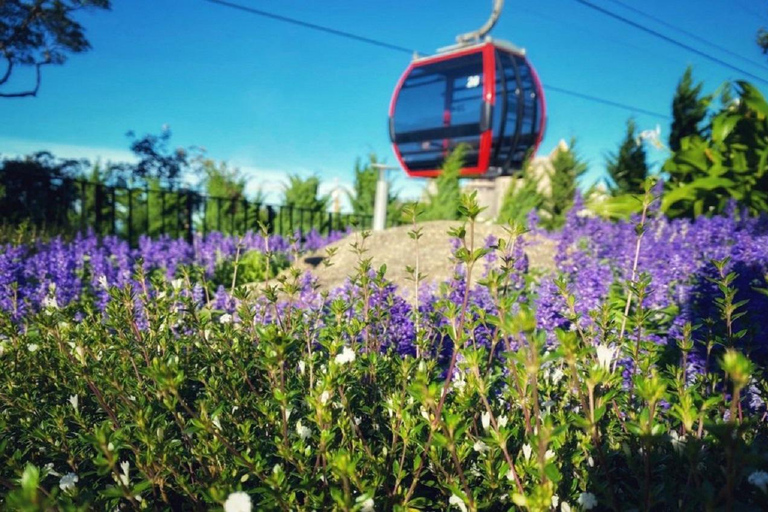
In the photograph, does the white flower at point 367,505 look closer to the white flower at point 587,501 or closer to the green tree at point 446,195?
the white flower at point 587,501

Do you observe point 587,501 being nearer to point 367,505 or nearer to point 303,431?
point 367,505

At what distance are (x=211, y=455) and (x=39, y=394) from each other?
1277 mm

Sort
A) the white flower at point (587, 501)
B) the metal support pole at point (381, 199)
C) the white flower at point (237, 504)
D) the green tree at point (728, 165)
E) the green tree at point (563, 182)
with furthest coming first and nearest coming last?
1. the green tree at point (563, 182)
2. the metal support pole at point (381, 199)
3. the green tree at point (728, 165)
4. the white flower at point (587, 501)
5. the white flower at point (237, 504)

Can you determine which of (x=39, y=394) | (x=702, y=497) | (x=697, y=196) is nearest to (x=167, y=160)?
(x=697, y=196)

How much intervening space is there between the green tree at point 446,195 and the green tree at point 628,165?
17.6ft

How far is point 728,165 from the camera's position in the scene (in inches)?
290

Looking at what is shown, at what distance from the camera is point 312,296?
12.3ft

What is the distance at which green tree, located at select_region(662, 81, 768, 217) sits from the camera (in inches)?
273

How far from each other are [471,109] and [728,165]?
9.60 metres

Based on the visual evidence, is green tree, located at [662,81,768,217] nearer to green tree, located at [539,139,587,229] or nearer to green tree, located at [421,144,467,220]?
green tree, located at [421,144,467,220]

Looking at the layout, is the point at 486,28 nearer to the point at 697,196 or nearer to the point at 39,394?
the point at 697,196

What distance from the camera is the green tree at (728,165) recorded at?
6.93 meters

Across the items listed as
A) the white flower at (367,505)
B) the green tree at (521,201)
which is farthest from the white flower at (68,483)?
the green tree at (521,201)

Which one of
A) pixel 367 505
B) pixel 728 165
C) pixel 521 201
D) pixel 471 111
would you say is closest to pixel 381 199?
pixel 521 201
